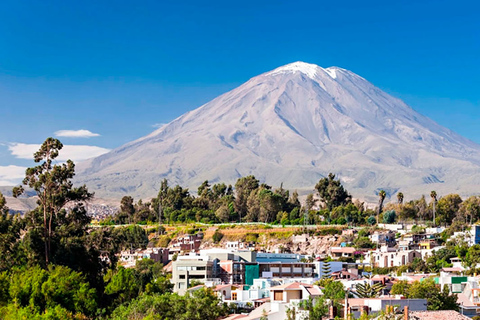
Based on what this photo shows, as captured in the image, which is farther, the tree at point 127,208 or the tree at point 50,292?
the tree at point 127,208

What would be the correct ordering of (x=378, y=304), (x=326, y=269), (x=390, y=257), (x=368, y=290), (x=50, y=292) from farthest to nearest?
(x=390, y=257) → (x=326, y=269) → (x=368, y=290) → (x=50, y=292) → (x=378, y=304)

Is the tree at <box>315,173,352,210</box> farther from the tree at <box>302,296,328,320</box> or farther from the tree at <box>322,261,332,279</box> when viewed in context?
the tree at <box>302,296,328,320</box>

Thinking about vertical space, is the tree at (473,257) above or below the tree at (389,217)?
below

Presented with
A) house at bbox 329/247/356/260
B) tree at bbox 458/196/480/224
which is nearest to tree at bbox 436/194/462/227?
tree at bbox 458/196/480/224

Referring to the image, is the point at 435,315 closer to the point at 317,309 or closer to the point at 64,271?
the point at 317,309

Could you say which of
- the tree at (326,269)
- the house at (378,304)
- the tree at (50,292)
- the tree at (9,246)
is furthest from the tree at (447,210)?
the tree at (50,292)

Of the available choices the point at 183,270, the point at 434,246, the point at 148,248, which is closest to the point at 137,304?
the point at 183,270

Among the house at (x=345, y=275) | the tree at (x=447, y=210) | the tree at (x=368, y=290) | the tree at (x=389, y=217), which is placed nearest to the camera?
the tree at (x=368, y=290)

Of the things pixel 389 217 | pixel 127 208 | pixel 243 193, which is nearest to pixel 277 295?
pixel 389 217

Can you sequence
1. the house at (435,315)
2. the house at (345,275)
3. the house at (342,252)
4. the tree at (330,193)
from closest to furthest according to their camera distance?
the house at (435,315)
the house at (345,275)
the house at (342,252)
the tree at (330,193)

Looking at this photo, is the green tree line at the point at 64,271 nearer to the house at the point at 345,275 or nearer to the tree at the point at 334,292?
the tree at the point at 334,292

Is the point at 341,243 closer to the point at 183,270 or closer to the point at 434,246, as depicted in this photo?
the point at 434,246
